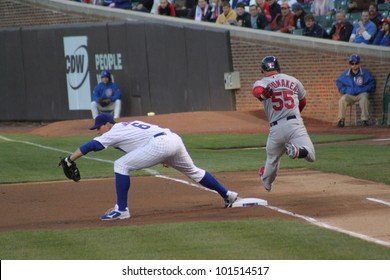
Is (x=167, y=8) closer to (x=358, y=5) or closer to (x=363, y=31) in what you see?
(x=358, y=5)

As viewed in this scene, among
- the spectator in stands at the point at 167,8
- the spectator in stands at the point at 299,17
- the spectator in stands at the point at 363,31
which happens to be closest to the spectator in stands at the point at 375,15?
the spectator in stands at the point at 363,31

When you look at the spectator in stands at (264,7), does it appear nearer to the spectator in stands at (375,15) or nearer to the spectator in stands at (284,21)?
the spectator in stands at (284,21)

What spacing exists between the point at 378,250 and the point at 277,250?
0.87m

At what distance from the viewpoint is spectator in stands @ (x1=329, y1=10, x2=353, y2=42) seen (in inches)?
905

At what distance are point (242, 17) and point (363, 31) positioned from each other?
3711 mm

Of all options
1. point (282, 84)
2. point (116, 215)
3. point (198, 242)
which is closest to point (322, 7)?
point (282, 84)

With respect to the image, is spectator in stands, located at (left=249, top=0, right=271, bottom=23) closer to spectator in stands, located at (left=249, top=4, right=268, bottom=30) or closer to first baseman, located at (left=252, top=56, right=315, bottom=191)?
spectator in stands, located at (left=249, top=4, right=268, bottom=30)

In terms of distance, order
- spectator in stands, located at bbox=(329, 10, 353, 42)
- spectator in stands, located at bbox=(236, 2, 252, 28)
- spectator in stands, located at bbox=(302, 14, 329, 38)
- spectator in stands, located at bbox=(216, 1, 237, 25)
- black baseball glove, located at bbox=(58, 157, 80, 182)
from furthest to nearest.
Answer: spectator in stands, located at bbox=(216, 1, 237, 25), spectator in stands, located at bbox=(236, 2, 252, 28), spectator in stands, located at bbox=(302, 14, 329, 38), spectator in stands, located at bbox=(329, 10, 353, 42), black baseball glove, located at bbox=(58, 157, 80, 182)

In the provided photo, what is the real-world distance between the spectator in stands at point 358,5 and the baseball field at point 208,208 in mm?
4053

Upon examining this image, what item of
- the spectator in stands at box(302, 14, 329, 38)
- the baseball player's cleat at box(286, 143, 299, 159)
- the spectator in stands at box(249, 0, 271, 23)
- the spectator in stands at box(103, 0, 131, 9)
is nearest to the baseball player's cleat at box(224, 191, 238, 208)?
the baseball player's cleat at box(286, 143, 299, 159)

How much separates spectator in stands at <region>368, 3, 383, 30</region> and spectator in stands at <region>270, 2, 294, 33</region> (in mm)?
2482

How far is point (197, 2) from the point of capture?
2766 cm

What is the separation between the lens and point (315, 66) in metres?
23.7

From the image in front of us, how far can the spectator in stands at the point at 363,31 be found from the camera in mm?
22422
